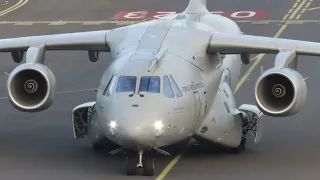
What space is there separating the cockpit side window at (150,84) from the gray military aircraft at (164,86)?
22mm

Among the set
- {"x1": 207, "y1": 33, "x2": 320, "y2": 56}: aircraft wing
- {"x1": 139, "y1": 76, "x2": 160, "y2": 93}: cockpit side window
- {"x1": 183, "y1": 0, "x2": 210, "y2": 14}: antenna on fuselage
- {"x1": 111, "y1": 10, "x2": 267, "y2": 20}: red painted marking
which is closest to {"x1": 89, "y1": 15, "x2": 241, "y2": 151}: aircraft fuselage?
{"x1": 139, "y1": 76, "x2": 160, "y2": 93}: cockpit side window

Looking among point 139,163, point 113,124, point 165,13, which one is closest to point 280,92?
point 139,163

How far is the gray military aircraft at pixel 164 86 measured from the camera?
21.9 meters

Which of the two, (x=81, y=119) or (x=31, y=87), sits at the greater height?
(x=31, y=87)

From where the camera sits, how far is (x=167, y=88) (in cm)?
2231

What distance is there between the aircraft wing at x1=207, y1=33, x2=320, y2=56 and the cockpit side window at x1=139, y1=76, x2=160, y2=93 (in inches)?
93.0

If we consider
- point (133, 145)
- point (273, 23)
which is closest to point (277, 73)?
point (133, 145)

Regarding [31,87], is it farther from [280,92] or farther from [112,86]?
[280,92]

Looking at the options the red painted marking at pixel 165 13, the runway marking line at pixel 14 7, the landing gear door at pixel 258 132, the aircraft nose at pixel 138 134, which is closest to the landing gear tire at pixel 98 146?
the aircraft nose at pixel 138 134

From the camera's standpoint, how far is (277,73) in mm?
22766

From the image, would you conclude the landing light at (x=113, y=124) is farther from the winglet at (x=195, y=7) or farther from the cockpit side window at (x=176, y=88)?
the winglet at (x=195, y=7)

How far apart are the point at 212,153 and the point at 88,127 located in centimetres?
315

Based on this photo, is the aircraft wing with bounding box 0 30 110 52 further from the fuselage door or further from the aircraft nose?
the aircraft nose

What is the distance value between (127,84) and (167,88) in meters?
0.88
